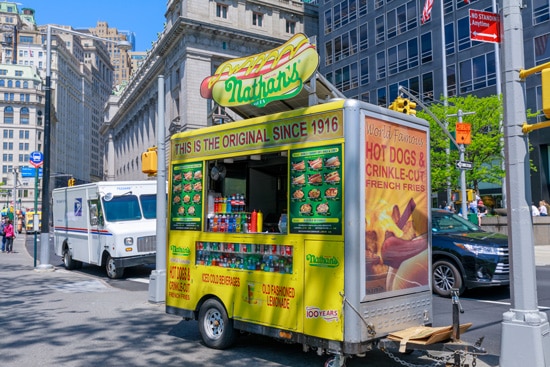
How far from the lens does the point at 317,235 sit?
570 centimetres

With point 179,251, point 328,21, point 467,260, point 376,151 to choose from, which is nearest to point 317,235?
point 376,151

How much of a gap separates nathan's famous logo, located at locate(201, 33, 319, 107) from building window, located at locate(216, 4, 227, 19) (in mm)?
48688

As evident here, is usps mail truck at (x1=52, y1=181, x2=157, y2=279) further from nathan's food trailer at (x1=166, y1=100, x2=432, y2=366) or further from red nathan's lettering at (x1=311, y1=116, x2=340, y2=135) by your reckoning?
red nathan's lettering at (x1=311, y1=116, x2=340, y2=135)

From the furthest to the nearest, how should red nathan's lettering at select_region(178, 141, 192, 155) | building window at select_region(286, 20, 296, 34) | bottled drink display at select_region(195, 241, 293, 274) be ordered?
building window at select_region(286, 20, 296, 34)
red nathan's lettering at select_region(178, 141, 192, 155)
bottled drink display at select_region(195, 241, 293, 274)

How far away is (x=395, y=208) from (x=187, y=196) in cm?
307

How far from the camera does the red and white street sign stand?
601 centimetres

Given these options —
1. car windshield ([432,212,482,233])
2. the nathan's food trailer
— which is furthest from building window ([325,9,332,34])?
the nathan's food trailer

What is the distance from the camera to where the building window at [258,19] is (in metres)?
57.0

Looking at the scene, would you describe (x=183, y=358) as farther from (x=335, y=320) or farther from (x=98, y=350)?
(x=335, y=320)

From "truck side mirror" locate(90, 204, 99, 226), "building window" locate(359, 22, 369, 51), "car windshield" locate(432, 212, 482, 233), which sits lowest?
"car windshield" locate(432, 212, 482, 233)

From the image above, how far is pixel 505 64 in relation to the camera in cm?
585

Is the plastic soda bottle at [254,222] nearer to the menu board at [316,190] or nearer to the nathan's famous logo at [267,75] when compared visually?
the menu board at [316,190]

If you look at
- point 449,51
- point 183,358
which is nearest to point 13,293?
point 183,358

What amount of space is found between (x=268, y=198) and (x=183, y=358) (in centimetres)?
277
